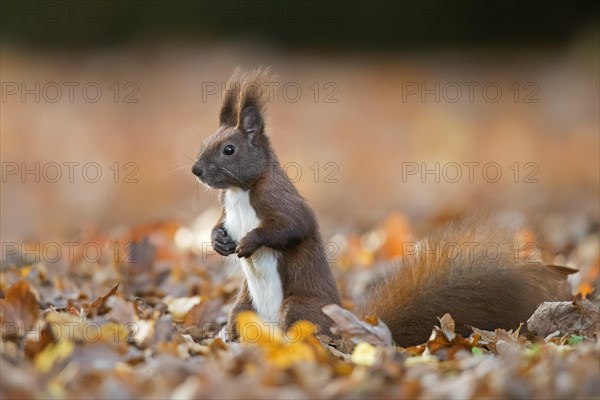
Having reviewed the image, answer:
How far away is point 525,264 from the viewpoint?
4.50m

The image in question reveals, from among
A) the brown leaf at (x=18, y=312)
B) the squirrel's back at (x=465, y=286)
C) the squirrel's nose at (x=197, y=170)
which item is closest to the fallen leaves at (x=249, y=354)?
the brown leaf at (x=18, y=312)

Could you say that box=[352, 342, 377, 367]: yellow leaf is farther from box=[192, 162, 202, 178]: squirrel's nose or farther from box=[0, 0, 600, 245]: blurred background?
box=[0, 0, 600, 245]: blurred background

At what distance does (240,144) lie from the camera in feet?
14.9

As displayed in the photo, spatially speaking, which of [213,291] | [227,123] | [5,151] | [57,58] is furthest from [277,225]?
[57,58]

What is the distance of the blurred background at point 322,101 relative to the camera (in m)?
11.7

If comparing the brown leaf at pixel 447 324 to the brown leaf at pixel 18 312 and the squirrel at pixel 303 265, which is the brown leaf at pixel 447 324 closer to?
the squirrel at pixel 303 265

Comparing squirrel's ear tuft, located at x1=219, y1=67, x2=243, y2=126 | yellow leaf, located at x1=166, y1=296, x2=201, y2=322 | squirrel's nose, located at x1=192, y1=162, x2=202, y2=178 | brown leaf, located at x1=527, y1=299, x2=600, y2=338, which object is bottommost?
yellow leaf, located at x1=166, y1=296, x2=201, y2=322

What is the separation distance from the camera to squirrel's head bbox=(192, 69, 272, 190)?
4473 mm

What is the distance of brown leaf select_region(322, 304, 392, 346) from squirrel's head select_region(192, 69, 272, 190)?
1.06 meters

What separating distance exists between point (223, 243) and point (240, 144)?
0.48m

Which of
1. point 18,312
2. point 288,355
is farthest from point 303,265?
point 288,355

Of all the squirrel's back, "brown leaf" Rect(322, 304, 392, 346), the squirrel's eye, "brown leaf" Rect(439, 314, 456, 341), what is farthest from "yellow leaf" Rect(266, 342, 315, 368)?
the squirrel's eye

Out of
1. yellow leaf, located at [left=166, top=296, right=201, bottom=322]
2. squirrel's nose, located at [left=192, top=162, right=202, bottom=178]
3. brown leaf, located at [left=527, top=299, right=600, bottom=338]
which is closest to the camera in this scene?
brown leaf, located at [left=527, top=299, right=600, bottom=338]

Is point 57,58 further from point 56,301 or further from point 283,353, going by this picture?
point 283,353
